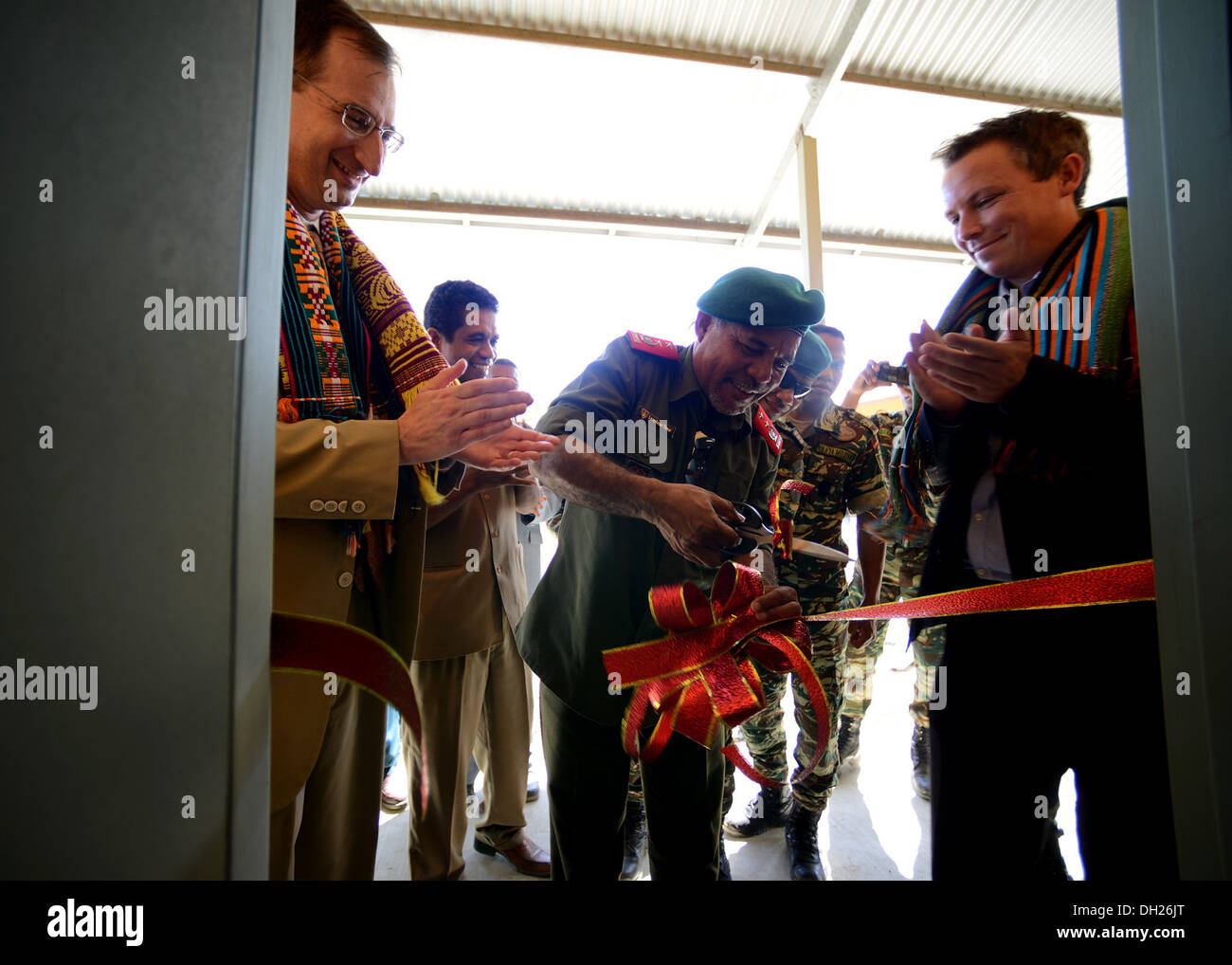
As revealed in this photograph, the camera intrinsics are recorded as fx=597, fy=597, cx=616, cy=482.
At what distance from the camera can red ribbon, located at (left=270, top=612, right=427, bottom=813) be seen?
0.52m

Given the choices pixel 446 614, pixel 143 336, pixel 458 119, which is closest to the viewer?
pixel 143 336

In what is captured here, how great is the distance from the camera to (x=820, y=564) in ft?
7.58

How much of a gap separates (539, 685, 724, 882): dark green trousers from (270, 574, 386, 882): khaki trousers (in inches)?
14.9

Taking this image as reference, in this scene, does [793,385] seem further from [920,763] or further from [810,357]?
[920,763]

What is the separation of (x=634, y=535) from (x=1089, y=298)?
87cm

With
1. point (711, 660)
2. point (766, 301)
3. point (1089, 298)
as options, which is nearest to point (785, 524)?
point (766, 301)

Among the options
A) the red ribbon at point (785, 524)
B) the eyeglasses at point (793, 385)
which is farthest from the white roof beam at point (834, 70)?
the red ribbon at point (785, 524)

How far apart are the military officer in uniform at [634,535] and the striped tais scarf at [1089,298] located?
363mm

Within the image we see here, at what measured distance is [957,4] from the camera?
3.81m

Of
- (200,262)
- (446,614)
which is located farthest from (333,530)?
(446,614)

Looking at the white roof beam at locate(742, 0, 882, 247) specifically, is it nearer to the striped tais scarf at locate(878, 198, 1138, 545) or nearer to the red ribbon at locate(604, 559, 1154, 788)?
the striped tais scarf at locate(878, 198, 1138, 545)

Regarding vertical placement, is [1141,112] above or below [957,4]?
below
